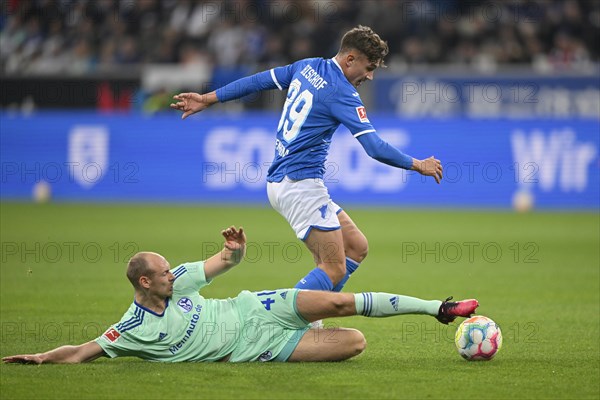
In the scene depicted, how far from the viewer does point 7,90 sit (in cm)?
2231

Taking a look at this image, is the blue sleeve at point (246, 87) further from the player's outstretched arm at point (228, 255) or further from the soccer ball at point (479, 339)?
the soccer ball at point (479, 339)

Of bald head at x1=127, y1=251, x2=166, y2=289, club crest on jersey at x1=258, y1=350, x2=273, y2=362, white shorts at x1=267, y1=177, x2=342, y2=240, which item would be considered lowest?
club crest on jersey at x1=258, y1=350, x2=273, y2=362

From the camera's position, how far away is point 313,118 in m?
7.38

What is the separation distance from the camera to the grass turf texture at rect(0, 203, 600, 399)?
623cm

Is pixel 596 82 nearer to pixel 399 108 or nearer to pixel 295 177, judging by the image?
pixel 399 108

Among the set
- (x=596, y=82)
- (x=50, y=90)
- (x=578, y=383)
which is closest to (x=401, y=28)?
(x=596, y=82)

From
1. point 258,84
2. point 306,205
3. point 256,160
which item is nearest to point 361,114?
point 306,205

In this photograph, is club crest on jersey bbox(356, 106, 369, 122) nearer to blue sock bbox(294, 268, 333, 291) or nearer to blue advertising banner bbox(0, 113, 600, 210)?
blue sock bbox(294, 268, 333, 291)

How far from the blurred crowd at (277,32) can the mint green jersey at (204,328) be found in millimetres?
15293

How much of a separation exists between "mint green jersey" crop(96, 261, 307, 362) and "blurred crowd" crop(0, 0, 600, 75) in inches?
602

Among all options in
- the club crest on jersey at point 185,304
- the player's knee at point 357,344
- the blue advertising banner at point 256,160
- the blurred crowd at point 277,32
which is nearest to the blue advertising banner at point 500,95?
the blurred crowd at point 277,32

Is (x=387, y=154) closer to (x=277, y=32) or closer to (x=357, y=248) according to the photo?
(x=357, y=248)

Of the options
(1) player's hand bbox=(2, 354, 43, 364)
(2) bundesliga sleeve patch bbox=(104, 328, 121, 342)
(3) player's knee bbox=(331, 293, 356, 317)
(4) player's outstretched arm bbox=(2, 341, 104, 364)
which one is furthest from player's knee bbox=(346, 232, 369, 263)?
(1) player's hand bbox=(2, 354, 43, 364)

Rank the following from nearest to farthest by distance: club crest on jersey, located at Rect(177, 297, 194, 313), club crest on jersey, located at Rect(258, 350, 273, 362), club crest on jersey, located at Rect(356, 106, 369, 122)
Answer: club crest on jersey, located at Rect(177, 297, 194, 313)
club crest on jersey, located at Rect(258, 350, 273, 362)
club crest on jersey, located at Rect(356, 106, 369, 122)
